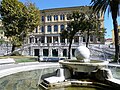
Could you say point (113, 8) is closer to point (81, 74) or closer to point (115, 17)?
point (115, 17)

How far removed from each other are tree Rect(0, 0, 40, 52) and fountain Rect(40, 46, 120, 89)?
30519 mm

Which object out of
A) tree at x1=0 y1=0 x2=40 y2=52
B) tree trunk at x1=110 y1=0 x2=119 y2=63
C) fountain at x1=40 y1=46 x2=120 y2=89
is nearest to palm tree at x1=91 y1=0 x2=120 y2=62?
tree trunk at x1=110 y1=0 x2=119 y2=63

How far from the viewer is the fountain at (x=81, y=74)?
1053 centimetres

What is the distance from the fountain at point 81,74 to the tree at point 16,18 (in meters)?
30.5

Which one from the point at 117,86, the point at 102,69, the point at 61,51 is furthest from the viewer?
the point at 61,51

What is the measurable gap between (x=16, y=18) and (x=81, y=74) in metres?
31.7

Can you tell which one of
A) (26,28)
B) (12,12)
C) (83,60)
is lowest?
(83,60)

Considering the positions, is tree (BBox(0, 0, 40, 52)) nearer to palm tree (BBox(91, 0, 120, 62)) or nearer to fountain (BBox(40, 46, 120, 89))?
palm tree (BBox(91, 0, 120, 62))

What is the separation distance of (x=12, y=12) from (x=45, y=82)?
33.0m

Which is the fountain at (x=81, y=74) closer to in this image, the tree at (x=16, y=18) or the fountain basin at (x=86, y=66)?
the fountain basin at (x=86, y=66)

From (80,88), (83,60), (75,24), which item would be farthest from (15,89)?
(75,24)

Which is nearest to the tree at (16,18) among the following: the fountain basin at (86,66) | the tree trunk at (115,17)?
the tree trunk at (115,17)

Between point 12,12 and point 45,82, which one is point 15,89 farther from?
point 12,12

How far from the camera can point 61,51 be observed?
52000 mm
